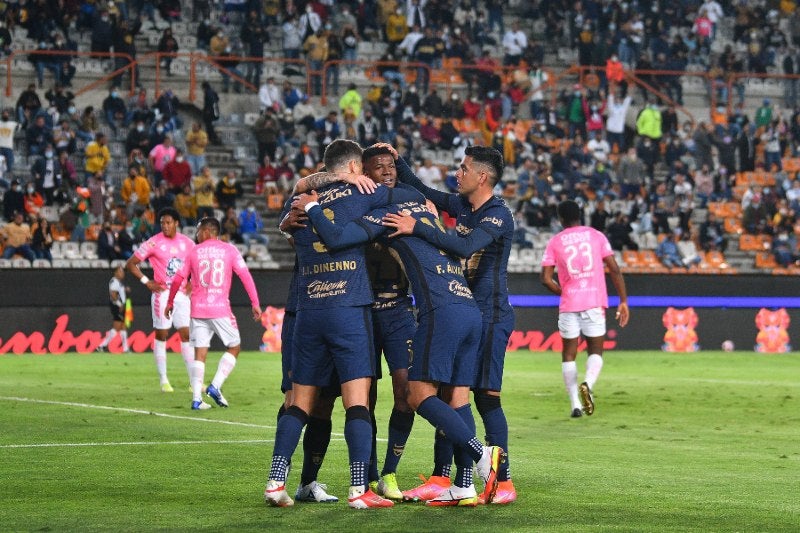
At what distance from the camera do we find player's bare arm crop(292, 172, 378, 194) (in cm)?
908

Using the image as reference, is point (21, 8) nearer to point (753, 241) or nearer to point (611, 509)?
point (753, 241)

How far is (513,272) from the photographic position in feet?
100

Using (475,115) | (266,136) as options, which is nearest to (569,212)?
(266,136)

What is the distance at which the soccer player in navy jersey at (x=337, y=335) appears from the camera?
8.91 meters

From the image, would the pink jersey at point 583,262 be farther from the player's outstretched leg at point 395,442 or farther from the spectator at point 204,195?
the spectator at point 204,195

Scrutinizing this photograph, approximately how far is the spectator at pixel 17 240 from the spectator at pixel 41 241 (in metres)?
0.10

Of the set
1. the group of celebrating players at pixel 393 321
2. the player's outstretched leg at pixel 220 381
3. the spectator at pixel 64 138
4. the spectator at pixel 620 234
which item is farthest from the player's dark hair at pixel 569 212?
the spectator at pixel 64 138

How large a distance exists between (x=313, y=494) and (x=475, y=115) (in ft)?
96.7

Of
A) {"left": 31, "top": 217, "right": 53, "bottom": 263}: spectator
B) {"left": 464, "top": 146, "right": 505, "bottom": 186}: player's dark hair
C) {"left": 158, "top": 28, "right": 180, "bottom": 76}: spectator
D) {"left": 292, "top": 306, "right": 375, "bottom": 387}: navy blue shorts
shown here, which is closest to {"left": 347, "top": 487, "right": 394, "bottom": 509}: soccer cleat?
{"left": 292, "top": 306, "right": 375, "bottom": 387}: navy blue shorts

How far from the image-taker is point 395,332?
9.44m

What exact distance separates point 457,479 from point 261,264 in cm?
2259

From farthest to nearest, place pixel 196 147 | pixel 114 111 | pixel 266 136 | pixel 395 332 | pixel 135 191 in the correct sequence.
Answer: pixel 266 136
pixel 114 111
pixel 196 147
pixel 135 191
pixel 395 332

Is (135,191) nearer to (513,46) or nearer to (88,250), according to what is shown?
(88,250)

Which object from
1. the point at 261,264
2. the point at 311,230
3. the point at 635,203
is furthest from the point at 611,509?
the point at 635,203
